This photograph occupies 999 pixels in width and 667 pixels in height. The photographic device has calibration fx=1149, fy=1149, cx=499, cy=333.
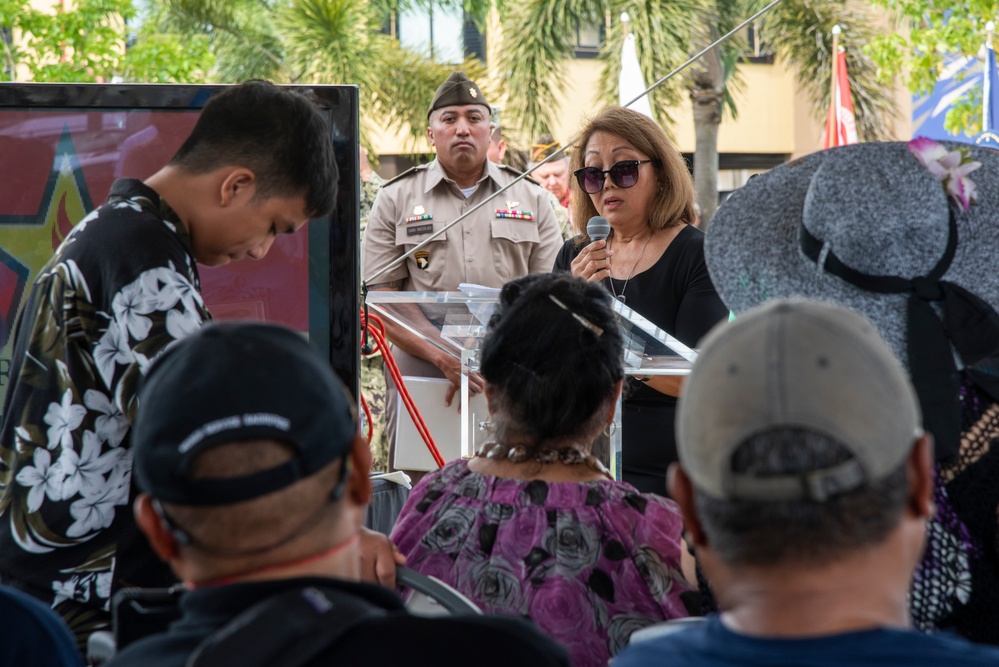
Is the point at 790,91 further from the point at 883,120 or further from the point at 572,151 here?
the point at 572,151

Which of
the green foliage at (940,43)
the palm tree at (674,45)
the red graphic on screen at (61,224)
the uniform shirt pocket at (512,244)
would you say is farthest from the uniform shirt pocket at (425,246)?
the palm tree at (674,45)

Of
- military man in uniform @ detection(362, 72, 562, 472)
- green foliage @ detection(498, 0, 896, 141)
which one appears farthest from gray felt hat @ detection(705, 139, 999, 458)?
green foliage @ detection(498, 0, 896, 141)

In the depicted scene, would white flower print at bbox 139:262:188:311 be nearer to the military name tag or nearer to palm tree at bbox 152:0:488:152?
the military name tag

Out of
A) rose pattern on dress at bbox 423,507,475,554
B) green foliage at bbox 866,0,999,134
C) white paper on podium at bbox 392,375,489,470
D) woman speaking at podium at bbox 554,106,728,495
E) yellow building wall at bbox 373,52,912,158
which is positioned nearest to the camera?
rose pattern on dress at bbox 423,507,475,554

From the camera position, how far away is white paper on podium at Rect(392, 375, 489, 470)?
4406mm

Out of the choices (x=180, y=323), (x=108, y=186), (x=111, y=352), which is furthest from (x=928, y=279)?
(x=108, y=186)

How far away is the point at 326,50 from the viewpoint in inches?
744

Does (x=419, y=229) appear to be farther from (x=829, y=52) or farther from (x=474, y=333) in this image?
(x=829, y=52)

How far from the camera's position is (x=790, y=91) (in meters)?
22.6

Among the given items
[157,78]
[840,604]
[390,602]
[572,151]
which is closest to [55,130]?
[572,151]

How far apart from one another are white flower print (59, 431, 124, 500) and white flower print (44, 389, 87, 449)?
21 millimetres

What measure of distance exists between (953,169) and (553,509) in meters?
0.90

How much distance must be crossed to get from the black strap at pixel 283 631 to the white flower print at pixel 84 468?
0.94 metres

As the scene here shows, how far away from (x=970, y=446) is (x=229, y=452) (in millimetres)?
1169
